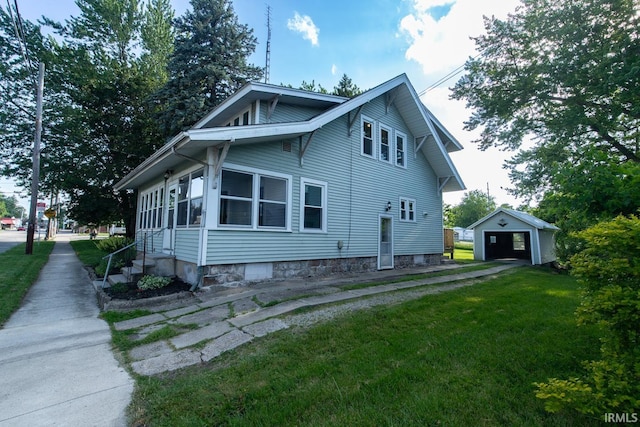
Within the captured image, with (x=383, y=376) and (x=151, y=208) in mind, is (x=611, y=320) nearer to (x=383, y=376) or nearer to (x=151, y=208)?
(x=383, y=376)

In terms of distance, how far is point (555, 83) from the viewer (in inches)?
515

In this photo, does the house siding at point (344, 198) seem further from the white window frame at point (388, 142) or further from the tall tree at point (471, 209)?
the tall tree at point (471, 209)

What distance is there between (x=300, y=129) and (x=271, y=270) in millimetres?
3924

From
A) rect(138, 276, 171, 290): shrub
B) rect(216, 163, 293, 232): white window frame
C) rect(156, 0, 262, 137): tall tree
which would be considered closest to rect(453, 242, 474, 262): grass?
rect(216, 163, 293, 232): white window frame

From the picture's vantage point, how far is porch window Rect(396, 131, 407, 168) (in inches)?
485

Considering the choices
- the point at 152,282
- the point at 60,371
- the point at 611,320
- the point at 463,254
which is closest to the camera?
the point at 611,320

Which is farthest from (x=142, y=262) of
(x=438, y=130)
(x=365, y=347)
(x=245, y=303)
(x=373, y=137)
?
(x=438, y=130)

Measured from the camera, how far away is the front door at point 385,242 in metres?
11.2

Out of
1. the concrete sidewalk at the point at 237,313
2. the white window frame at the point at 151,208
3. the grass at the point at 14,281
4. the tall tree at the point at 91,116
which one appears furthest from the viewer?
the tall tree at the point at 91,116

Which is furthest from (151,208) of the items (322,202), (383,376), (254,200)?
(383,376)

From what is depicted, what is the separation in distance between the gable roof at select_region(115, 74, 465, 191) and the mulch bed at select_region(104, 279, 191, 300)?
322 cm

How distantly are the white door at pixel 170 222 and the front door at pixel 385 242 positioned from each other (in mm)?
7109

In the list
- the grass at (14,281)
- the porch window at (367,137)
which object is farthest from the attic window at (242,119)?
the grass at (14,281)

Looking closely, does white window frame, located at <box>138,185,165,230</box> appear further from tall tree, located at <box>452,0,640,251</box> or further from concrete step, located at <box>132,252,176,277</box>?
tall tree, located at <box>452,0,640,251</box>
